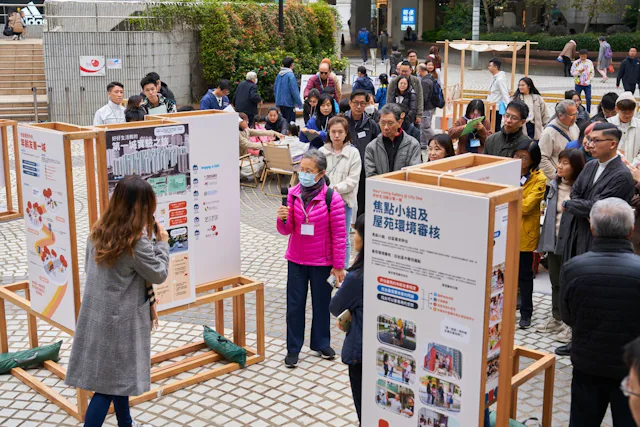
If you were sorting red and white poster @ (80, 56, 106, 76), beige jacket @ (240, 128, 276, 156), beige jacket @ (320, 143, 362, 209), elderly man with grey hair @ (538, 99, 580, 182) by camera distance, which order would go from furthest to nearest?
red and white poster @ (80, 56, 106, 76)
beige jacket @ (240, 128, 276, 156)
elderly man with grey hair @ (538, 99, 580, 182)
beige jacket @ (320, 143, 362, 209)

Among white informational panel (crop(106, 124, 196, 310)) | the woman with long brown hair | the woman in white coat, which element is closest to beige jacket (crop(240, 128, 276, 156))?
the woman in white coat

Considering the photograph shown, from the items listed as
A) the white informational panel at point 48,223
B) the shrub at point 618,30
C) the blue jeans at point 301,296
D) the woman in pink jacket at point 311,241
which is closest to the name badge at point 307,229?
the woman in pink jacket at point 311,241

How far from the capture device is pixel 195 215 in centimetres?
625

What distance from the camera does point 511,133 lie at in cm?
781

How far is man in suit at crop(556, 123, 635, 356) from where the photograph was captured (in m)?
6.34

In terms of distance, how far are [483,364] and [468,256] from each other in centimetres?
55

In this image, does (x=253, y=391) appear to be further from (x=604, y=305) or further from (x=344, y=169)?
(x=604, y=305)

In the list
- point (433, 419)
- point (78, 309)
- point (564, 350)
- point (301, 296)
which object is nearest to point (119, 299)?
point (78, 309)

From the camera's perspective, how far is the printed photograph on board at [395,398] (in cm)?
421

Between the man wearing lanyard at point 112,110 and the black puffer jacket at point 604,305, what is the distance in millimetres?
7505

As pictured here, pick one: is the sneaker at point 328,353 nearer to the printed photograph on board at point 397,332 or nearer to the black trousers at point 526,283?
the black trousers at point 526,283

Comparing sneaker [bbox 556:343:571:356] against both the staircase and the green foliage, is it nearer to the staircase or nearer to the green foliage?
the green foliage

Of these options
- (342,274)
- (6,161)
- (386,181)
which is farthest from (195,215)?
(6,161)

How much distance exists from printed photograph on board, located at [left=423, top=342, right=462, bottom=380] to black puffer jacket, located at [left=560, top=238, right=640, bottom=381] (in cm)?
93
